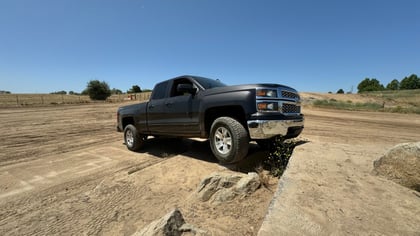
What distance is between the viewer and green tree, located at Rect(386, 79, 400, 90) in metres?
91.7

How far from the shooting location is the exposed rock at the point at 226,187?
2.98 m

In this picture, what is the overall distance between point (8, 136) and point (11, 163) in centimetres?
445

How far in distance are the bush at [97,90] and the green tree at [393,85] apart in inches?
4434

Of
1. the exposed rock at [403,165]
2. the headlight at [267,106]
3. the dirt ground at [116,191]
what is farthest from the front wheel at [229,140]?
the exposed rock at [403,165]

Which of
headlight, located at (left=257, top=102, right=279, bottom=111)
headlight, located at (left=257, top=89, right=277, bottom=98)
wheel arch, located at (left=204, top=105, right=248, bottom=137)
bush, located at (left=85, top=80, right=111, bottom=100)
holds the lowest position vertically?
wheel arch, located at (left=204, top=105, right=248, bottom=137)

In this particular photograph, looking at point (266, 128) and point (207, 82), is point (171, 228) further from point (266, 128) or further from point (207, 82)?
point (207, 82)

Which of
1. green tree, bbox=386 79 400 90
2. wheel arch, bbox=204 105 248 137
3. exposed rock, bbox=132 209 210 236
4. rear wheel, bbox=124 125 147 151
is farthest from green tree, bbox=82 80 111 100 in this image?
green tree, bbox=386 79 400 90

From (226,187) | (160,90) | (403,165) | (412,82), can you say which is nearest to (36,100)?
(160,90)

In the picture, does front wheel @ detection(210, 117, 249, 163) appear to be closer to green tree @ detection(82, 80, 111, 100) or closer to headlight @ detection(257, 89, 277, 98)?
headlight @ detection(257, 89, 277, 98)

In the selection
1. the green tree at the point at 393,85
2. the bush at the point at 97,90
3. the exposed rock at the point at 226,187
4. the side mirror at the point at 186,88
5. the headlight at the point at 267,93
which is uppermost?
the green tree at the point at 393,85

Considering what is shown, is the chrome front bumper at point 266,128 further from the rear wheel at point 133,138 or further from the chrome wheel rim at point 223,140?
the rear wheel at point 133,138

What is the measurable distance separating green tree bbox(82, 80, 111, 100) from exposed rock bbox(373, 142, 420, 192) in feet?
166

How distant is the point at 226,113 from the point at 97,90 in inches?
1903

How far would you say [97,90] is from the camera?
45.2 metres
